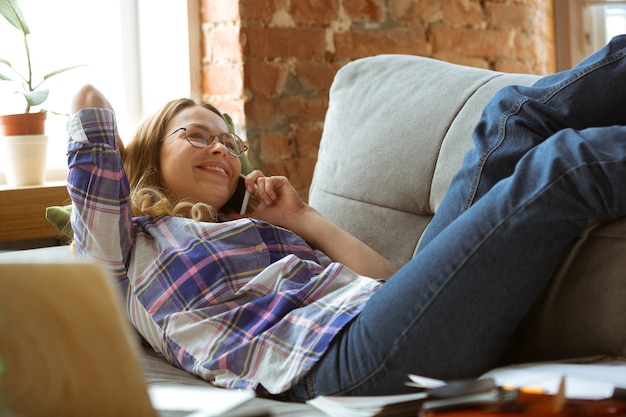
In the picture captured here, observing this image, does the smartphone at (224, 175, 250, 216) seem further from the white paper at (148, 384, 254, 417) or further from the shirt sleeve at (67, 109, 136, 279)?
the white paper at (148, 384, 254, 417)

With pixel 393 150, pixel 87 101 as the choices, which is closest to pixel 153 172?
pixel 87 101

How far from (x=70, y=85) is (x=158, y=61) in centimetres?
30

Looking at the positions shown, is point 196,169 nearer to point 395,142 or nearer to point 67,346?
point 395,142

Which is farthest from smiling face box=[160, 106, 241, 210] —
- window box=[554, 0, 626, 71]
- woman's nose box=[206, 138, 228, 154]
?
window box=[554, 0, 626, 71]

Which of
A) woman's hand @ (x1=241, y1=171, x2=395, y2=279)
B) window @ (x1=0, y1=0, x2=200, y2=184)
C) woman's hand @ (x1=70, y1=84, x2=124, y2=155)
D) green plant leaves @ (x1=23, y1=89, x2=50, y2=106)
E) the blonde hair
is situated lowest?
woman's hand @ (x1=241, y1=171, x2=395, y2=279)

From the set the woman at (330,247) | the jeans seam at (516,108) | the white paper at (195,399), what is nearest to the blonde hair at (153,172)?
the woman at (330,247)

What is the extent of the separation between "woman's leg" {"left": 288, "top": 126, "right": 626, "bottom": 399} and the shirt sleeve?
0.53 m

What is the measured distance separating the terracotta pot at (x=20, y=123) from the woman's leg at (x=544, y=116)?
1333 mm

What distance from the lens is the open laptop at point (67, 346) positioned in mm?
580

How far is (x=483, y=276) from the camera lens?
1.07 meters

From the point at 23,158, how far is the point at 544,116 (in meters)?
1.47

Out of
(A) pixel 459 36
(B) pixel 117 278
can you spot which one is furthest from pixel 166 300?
(A) pixel 459 36

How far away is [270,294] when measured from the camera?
1.36 metres

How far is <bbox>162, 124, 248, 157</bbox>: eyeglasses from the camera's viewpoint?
164cm
